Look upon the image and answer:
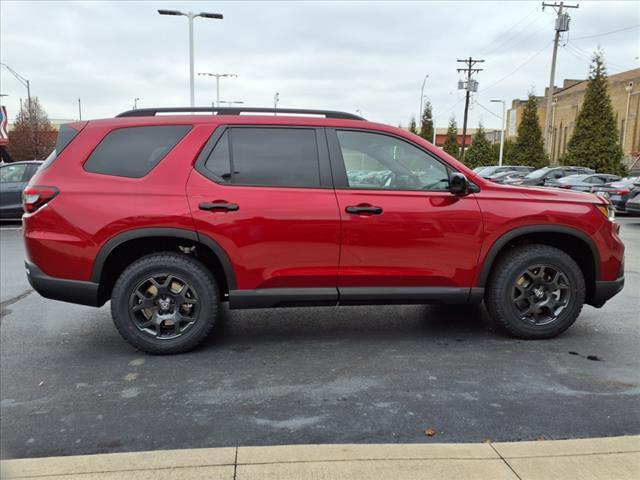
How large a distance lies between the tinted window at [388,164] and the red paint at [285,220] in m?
0.09

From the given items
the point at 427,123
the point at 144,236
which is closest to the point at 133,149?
the point at 144,236

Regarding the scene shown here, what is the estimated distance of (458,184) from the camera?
14.2 ft

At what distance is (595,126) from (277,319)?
3023 centimetres

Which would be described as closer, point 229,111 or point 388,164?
point 388,164

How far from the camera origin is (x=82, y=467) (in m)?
2.61

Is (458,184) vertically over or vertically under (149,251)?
over

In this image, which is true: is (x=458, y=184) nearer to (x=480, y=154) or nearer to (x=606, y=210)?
(x=606, y=210)

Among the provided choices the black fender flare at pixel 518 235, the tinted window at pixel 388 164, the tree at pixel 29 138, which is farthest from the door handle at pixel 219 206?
the tree at pixel 29 138

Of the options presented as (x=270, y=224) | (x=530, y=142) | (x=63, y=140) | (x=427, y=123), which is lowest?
(x=270, y=224)

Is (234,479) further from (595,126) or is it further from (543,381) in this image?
(595,126)

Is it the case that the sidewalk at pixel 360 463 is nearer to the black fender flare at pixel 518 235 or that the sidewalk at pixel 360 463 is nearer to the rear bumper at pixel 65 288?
the rear bumper at pixel 65 288

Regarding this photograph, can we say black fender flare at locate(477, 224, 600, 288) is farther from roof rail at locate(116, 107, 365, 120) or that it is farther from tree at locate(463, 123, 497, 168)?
tree at locate(463, 123, 497, 168)

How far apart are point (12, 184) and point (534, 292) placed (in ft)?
40.7

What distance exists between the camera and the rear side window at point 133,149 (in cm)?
423
